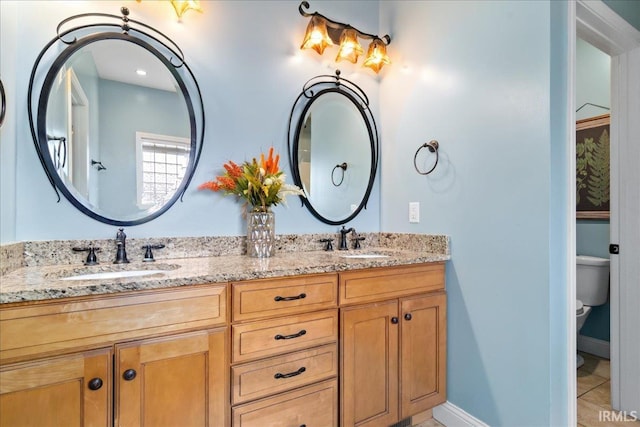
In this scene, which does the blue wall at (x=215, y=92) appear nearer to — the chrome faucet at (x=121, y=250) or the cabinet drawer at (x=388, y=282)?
the chrome faucet at (x=121, y=250)

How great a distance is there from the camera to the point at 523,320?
1.42 metres

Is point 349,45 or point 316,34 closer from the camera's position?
point 316,34

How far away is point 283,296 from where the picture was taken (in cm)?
128

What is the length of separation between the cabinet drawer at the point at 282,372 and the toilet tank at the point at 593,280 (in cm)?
231

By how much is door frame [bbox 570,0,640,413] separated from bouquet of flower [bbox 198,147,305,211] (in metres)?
1.83

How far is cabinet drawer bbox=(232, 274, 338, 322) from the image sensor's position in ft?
3.93

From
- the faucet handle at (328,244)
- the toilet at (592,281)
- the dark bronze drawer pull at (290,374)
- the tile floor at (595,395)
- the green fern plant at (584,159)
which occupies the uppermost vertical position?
the green fern plant at (584,159)

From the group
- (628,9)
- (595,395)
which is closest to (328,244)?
(595,395)

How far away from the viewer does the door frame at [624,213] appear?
1.78 m

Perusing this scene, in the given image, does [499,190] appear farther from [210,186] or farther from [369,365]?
[210,186]

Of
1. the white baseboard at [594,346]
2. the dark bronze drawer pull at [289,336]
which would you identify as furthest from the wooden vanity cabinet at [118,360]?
the white baseboard at [594,346]

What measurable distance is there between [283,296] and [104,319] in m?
0.60

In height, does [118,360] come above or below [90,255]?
below

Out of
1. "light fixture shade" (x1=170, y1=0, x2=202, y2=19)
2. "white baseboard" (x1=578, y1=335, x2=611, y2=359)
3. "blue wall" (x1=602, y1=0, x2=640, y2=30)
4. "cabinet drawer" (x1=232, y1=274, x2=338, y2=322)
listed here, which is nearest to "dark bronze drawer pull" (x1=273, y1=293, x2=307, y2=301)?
"cabinet drawer" (x1=232, y1=274, x2=338, y2=322)
